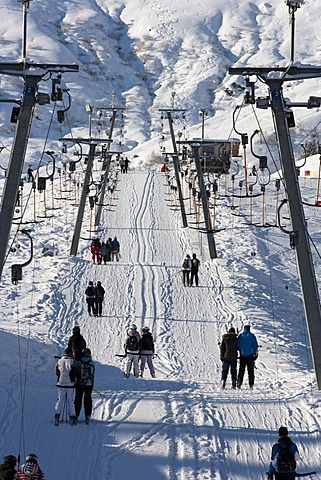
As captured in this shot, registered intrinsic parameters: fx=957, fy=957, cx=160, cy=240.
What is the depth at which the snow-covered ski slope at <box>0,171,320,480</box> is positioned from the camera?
14484 millimetres

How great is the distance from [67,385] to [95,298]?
15.2 m

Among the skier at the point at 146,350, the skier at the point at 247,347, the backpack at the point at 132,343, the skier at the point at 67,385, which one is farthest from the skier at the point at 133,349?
the skier at the point at 67,385

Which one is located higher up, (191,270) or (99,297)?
(191,270)

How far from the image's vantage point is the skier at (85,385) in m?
16.1

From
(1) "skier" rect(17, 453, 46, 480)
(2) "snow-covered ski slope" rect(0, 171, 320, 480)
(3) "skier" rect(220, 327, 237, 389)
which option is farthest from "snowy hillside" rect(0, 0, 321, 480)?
(1) "skier" rect(17, 453, 46, 480)

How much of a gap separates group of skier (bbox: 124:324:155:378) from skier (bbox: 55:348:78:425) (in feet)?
18.6

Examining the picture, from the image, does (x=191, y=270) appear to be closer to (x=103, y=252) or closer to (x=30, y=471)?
(x=103, y=252)

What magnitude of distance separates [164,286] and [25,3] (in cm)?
2044

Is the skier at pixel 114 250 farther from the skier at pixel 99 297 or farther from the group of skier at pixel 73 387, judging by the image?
the group of skier at pixel 73 387

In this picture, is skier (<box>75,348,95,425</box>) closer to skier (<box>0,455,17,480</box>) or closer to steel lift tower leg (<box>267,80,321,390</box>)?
steel lift tower leg (<box>267,80,321,390</box>)

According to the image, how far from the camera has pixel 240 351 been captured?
2009 cm

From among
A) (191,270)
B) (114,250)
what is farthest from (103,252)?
(191,270)

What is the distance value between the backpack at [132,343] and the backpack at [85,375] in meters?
5.53

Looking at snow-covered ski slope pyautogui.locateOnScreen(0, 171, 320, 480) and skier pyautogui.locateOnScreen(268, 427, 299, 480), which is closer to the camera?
skier pyautogui.locateOnScreen(268, 427, 299, 480)
